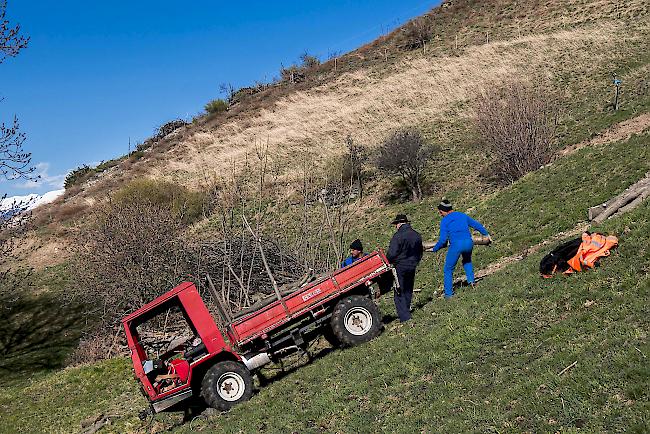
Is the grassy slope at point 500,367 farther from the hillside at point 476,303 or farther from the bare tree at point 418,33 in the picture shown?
the bare tree at point 418,33

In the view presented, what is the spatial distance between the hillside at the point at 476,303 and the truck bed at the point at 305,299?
43.1 inches

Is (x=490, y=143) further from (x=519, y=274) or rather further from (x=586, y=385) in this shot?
(x=586, y=385)

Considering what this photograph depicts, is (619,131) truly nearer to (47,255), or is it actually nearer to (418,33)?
(47,255)

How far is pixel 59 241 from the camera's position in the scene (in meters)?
39.6

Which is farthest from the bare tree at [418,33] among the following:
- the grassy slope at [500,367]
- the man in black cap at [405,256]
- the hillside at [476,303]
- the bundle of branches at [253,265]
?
the grassy slope at [500,367]

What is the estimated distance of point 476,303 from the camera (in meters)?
9.41

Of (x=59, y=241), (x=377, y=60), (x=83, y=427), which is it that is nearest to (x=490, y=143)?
(x=83, y=427)

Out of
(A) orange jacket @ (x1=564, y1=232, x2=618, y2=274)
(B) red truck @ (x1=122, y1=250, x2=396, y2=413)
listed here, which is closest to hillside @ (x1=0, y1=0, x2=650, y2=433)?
(A) orange jacket @ (x1=564, y1=232, x2=618, y2=274)

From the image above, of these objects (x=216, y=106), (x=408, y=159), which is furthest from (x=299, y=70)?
(x=408, y=159)

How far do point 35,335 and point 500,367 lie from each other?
24.8 metres

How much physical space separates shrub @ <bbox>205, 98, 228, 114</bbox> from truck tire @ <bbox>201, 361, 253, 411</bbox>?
199ft

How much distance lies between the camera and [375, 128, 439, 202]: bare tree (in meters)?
29.9

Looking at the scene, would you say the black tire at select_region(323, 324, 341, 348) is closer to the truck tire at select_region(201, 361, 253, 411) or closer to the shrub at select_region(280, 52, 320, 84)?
the truck tire at select_region(201, 361, 253, 411)

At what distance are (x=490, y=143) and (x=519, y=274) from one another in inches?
662
